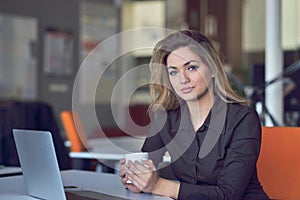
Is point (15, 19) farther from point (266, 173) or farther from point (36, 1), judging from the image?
point (266, 173)

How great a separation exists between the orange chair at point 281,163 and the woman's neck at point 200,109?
0.32m

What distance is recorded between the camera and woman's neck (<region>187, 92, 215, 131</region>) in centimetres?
168

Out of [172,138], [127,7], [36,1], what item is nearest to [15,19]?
[36,1]

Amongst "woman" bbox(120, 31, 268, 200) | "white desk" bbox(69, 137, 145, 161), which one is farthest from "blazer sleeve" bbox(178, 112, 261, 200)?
"white desk" bbox(69, 137, 145, 161)

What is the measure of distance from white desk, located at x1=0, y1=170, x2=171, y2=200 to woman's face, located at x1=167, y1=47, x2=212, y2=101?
1.21 feet

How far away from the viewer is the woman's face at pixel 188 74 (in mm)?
1596

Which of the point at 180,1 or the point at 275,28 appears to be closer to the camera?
the point at 275,28

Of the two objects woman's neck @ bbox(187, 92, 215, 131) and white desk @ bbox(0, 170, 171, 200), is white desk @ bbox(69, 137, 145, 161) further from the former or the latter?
woman's neck @ bbox(187, 92, 215, 131)

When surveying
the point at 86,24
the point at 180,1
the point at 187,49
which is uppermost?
the point at 180,1

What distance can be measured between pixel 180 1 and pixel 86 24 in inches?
68.0

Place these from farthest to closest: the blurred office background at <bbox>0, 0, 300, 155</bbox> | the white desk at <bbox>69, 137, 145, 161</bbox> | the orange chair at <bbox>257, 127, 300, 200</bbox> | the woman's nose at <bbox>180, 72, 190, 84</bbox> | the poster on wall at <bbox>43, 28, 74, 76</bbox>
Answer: the poster on wall at <bbox>43, 28, 74, 76</bbox>
the blurred office background at <bbox>0, 0, 300, 155</bbox>
the white desk at <bbox>69, 137, 145, 161</bbox>
the orange chair at <bbox>257, 127, 300, 200</bbox>
the woman's nose at <bbox>180, 72, 190, 84</bbox>

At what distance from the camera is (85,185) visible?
161cm

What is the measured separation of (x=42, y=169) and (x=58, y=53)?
4.42 m

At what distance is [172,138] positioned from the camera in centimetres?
172
